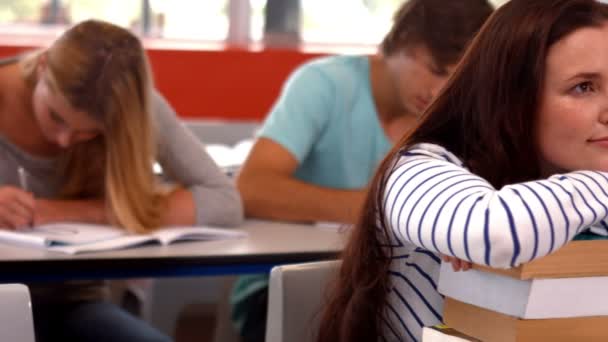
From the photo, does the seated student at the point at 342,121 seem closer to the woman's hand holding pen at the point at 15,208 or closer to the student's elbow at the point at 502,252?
the woman's hand holding pen at the point at 15,208

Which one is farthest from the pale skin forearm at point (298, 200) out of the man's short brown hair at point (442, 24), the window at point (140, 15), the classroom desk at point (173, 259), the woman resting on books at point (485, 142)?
the window at point (140, 15)

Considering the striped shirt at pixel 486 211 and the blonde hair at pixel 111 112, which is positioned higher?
the striped shirt at pixel 486 211

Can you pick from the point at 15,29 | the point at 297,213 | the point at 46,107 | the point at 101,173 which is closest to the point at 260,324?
the point at 297,213

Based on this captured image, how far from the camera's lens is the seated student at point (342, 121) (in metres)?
2.40

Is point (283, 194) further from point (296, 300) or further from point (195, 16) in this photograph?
point (195, 16)

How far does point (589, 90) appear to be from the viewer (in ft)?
4.37

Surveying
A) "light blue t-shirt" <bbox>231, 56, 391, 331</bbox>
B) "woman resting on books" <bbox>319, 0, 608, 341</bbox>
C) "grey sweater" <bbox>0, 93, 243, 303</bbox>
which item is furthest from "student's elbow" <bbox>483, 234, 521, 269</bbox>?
"light blue t-shirt" <bbox>231, 56, 391, 331</bbox>

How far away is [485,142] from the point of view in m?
1.36

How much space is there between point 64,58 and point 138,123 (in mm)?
221

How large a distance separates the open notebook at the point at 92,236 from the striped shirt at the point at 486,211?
891mm

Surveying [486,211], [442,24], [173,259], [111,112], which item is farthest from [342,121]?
[486,211]

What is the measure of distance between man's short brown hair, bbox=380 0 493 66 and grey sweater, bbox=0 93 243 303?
557 mm

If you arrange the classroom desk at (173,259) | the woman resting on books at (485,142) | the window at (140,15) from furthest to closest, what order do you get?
the window at (140,15) → the classroom desk at (173,259) → the woman resting on books at (485,142)

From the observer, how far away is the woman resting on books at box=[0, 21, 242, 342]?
7.23ft
